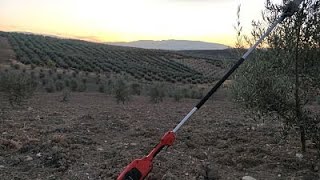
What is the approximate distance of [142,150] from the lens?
9.58 m

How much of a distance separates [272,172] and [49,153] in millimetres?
4232

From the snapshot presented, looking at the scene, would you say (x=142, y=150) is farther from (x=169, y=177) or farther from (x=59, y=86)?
(x=59, y=86)

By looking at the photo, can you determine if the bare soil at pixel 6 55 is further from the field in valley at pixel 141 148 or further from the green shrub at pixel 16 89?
the field in valley at pixel 141 148

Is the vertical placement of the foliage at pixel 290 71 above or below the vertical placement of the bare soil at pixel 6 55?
above

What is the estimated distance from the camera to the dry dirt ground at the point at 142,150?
7.98 m

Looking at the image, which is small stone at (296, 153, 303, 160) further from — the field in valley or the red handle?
the red handle

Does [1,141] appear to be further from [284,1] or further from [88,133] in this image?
[284,1]

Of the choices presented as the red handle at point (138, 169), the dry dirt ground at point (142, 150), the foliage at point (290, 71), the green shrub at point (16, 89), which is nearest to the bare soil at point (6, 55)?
the green shrub at point (16, 89)

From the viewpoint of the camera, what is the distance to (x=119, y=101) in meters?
28.0

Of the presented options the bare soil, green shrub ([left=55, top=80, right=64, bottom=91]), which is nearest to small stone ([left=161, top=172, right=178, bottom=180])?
green shrub ([left=55, top=80, right=64, bottom=91])

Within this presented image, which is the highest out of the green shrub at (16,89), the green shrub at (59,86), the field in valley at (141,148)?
the field in valley at (141,148)

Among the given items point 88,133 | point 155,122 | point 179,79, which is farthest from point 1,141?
point 179,79

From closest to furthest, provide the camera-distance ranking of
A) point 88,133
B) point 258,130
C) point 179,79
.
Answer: point 88,133 → point 258,130 → point 179,79

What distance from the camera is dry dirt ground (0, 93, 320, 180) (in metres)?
7.98
